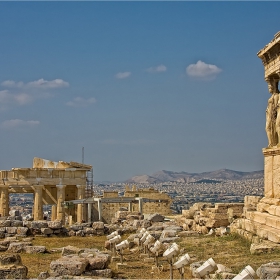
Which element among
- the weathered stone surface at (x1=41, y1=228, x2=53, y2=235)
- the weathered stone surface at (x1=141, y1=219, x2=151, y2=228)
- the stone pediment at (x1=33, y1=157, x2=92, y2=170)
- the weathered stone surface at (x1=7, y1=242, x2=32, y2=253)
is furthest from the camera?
the stone pediment at (x1=33, y1=157, x2=92, y2=170)

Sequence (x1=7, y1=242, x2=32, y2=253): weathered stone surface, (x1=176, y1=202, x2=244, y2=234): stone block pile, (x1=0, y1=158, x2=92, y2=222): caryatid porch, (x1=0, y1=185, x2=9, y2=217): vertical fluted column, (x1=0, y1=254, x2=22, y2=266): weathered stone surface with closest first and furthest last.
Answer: (x1=0, y1=254, x2=22, y2=266): weathered stone surface
(x1=7, y1=242, x2=32, y2=253): weathered stone surface
(x1=176, y1=202, x2=244, y2=234): stone block pile
(x1=0, y1=158, x2=92, y2=222): caryatid porch
(x1=0, y1=185, x2=9, y2=217): vertical fluted column

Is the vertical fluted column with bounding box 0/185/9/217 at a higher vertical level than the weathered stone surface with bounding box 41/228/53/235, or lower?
higher

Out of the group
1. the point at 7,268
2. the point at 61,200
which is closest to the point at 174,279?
the point at 7,268

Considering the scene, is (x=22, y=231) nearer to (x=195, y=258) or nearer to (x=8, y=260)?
(x=195, y=258)

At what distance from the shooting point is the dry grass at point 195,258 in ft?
42.6

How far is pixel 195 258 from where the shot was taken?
14.4 m

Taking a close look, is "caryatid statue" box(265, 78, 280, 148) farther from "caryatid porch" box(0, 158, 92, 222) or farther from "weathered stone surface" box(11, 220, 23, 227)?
"caryatid porch" box(0, 158, 92, 222)

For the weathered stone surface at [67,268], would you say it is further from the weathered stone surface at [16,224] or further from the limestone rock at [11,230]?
the weathered stone surface at [16,224]

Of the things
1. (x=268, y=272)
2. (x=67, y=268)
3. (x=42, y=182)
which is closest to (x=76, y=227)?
(x=42, y=182)

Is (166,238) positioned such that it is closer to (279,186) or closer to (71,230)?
(279,186)

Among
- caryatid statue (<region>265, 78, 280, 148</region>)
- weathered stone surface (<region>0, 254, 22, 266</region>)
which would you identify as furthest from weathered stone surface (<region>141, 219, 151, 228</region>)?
weathered stone surface (<region>0, 254, 22, 266</region>)

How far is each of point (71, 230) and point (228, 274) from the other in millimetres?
15256

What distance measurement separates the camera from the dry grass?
13.0 m

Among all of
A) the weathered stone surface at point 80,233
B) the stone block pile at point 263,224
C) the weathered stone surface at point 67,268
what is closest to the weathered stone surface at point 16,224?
the weathered stone surface at point 80,233
